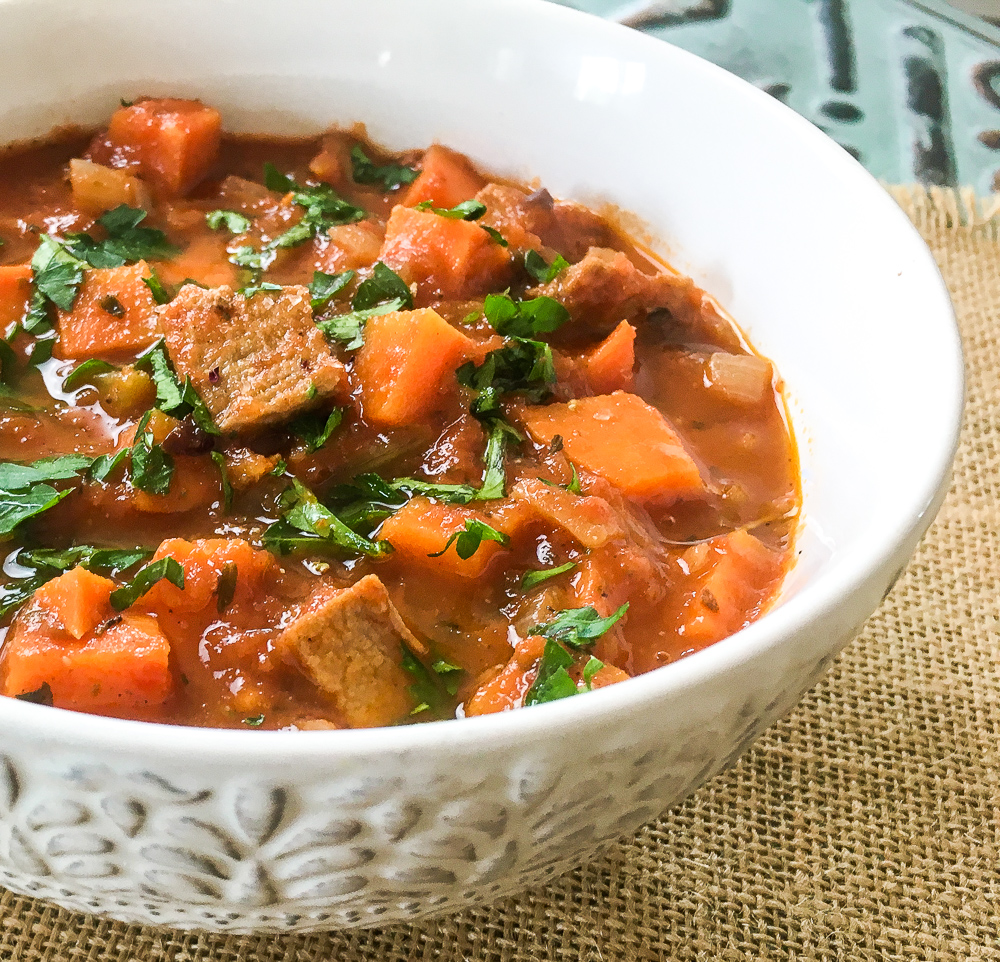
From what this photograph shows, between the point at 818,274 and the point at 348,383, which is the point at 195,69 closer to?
the point at 348,383

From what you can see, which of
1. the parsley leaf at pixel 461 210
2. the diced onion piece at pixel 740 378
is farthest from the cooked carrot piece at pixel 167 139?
the diced onion piece at pixel 740 378

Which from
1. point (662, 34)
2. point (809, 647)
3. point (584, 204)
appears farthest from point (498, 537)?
point (662, 34)

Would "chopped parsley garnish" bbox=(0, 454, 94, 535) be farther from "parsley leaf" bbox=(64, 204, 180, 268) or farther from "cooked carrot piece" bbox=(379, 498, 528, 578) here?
"parsley leaf" bbox=(64, 204, 180, 268)

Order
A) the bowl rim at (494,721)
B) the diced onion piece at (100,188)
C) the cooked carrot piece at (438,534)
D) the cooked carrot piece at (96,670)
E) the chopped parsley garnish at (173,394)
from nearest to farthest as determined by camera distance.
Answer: the bowl rim at (494,721) → the cooked carrot piece at (96,670) → the cooked carrot piece at (438,534) → the chopped parsley garnish at (173,394) → the diced onion piece at (100,188)

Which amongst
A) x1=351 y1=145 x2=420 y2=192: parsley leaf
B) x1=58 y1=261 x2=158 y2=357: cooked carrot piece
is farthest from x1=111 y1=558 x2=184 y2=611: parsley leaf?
x1=351 y1=145 x2=420 y2=192: parsley leaf

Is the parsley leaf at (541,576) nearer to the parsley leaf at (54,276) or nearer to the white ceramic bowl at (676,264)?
the white ceramic bowl at (676,264)

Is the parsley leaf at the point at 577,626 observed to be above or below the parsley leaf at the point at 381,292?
below
